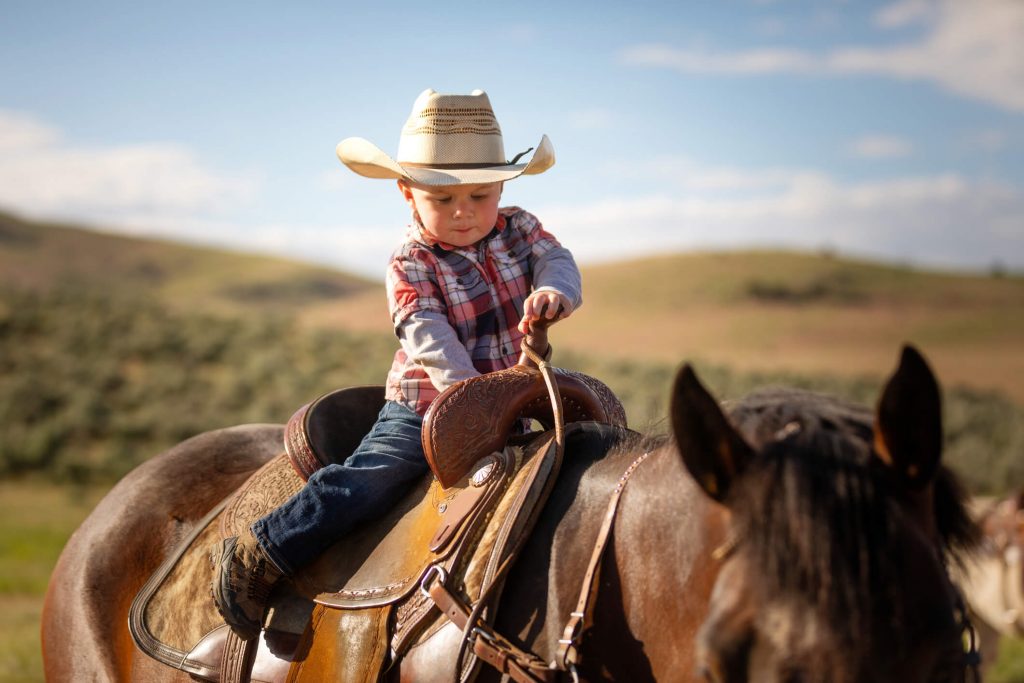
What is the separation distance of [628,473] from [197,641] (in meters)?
1.64

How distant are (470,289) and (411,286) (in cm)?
20

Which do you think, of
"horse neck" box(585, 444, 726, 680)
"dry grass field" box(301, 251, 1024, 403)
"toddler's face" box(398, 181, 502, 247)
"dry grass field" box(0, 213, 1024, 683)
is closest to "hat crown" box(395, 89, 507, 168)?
"toddler's face" box(398, 181, 502, 247)

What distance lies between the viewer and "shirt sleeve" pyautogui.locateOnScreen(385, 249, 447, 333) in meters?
2.82

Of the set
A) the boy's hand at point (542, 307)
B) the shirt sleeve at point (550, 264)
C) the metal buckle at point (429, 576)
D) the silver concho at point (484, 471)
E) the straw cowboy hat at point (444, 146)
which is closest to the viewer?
the metal buckle at point (429, 576)

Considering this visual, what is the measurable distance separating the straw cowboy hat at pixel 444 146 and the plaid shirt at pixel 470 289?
0.22 metres

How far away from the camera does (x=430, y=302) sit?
2.84 metres

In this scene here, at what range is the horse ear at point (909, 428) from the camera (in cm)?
168

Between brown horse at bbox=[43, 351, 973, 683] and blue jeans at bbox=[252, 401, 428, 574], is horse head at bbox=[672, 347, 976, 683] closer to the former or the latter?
brown horse at bbox=[43, 351, 973, 683]

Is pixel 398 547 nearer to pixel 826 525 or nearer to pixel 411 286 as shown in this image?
pixel 411 286

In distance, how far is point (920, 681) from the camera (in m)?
1.58

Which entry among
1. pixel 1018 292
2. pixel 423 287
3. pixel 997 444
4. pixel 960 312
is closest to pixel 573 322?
pixel 960 312

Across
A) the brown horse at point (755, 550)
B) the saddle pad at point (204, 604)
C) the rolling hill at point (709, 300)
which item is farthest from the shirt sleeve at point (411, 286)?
the rolling hill at point (709, 300)

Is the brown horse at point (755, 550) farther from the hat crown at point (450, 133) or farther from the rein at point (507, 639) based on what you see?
the hat crown at point (450, 133)

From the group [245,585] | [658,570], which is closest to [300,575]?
[245,585]
